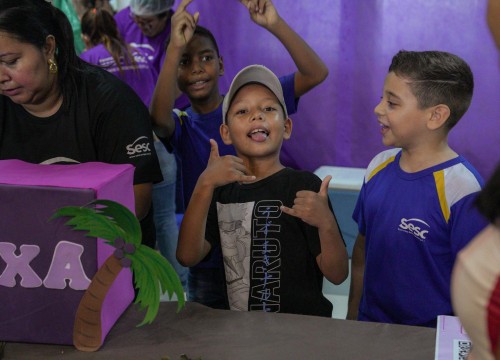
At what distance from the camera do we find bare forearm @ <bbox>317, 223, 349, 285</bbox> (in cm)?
155

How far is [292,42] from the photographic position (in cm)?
203

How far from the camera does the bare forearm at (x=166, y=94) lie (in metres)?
1.99

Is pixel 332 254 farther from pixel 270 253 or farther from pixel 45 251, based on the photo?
pixel 45 251

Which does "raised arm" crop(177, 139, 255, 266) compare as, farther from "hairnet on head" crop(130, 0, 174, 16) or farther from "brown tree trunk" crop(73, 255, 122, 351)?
"hairnet on head" crop(130, 0, 174, 16)

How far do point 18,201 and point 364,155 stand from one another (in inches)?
88.6

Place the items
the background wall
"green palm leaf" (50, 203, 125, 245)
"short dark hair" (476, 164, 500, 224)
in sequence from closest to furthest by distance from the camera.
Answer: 1. "short dark hair" (476, 164, 500, 224)
2. "green palm leaf" (50, 203, 125, 245)
3. the background wall

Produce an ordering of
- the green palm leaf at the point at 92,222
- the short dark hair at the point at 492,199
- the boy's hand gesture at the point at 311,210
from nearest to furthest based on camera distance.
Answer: the short dark hair at the point at 492,199, the green palm leaf at the point at 92,222, the boy's hand gesture at the point at 311,210

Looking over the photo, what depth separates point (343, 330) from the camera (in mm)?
1338

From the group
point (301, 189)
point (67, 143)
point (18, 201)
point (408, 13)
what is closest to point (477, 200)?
point (18, 201)

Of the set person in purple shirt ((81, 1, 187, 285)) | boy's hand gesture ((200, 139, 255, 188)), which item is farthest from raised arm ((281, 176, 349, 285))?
person in purple shirt ((81, 1, 187, 285))

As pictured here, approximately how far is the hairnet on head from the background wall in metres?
0.19

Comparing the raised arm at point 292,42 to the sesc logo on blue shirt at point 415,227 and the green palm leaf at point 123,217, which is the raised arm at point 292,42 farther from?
the green palm leaf at point 123,217

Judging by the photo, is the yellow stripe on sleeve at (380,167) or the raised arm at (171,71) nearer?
the yellow stripe on sleeve at (380,167)

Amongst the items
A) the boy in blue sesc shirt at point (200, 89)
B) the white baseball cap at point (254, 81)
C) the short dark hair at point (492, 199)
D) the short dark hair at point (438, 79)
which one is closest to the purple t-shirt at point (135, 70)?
the boy in blue sesc shirt at point (200, 89)
